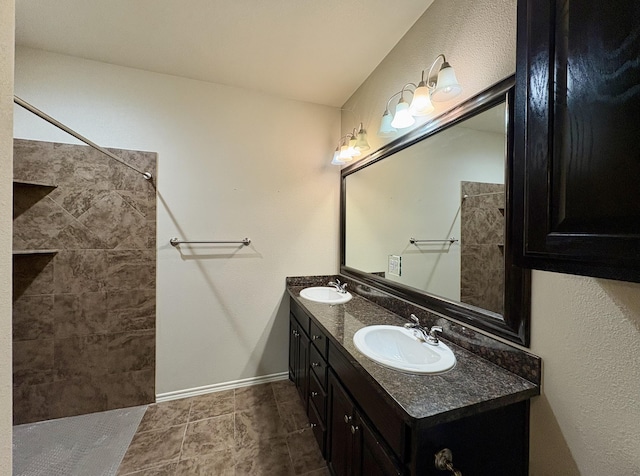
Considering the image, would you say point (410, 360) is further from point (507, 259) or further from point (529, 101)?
point (529, 101)

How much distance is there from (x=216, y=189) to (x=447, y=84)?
1.79 metres

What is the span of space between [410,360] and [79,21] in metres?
2.73

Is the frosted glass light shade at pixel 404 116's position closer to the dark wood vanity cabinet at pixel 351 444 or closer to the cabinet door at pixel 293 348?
the dark wood vanity cabinet at pixel 351 444

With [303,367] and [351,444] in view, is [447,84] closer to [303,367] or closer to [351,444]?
[351,444]

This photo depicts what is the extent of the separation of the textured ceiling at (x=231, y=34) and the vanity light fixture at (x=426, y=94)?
452 mm

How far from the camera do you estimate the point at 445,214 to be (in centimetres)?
144

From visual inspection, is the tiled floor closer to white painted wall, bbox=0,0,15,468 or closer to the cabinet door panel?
the cabinet door panel

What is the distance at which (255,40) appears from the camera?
166 centimetres

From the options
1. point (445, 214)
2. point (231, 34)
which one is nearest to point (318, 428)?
point (445, 214)

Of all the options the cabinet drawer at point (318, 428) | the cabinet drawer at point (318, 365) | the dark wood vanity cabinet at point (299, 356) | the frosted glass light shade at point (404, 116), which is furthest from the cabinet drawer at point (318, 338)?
the frosted glass light shade at point (404, 116)

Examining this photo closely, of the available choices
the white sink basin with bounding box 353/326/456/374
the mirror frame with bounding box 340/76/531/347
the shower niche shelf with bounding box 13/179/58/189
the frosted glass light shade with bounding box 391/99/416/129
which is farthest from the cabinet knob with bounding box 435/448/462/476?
the shower niche shelf with bounding box 13/179/58/189

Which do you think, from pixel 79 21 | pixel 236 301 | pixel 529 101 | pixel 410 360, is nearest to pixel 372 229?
pixel 410 360

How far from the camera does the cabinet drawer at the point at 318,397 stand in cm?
145

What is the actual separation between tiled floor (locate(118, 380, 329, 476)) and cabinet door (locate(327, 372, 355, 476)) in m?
0.26
